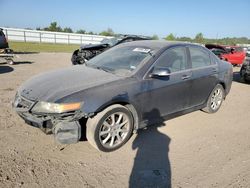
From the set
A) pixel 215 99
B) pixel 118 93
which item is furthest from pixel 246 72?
pixel 118 93

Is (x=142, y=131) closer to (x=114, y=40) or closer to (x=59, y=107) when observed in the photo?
(x=59, y=107)

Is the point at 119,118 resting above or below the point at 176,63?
below

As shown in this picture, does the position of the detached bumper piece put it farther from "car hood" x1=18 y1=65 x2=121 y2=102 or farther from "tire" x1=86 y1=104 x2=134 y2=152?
"car hood" x1=18 y1=65 x2=121 y2=102

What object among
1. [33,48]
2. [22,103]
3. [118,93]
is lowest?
[33,48]

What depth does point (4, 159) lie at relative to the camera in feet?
10.9

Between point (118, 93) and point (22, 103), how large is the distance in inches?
57.0

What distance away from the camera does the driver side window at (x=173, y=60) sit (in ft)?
13.9

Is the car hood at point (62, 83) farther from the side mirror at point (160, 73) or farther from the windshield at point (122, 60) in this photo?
the side mirror at point (160, 73)

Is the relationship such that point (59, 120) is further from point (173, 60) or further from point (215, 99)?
point (215, 99)

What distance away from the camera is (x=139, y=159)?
3.53m

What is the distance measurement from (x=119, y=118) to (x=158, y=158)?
85 centimetres

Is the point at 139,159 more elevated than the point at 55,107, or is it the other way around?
the point at 55,107

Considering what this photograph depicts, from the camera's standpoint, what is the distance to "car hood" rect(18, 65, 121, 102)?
338cm

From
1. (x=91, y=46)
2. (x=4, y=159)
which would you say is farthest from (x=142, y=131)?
(x=91, y=46)
